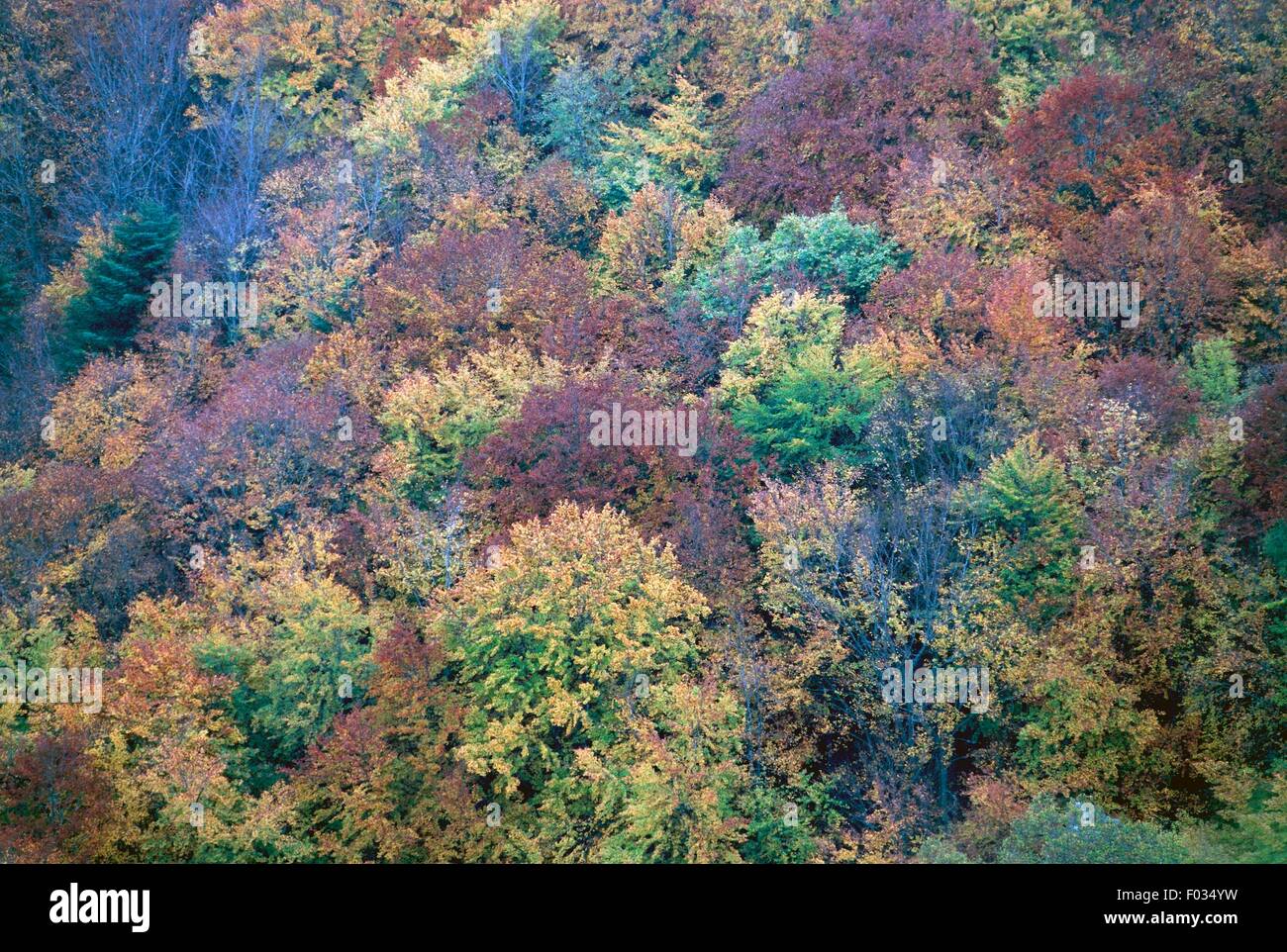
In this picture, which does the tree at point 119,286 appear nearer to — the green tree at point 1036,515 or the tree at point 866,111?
the tree at point 866,111

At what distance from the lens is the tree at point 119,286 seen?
154 feet

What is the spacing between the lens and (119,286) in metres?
47.4

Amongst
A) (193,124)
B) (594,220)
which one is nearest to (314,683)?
(594,220)

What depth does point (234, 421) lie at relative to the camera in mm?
38031

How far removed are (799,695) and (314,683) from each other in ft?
38.0

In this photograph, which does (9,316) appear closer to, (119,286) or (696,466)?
(119,286)

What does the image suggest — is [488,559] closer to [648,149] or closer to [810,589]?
[810,589]

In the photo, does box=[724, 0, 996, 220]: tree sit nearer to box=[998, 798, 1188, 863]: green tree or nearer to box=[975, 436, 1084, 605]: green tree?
box=[975, 436, 1084, 605]: green tree

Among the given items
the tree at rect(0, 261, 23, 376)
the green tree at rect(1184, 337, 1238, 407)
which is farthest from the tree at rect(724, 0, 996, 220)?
the tree at rect(0, 261, 23, 376)

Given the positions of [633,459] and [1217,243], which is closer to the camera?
[633,459]

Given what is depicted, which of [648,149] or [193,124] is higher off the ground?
[193,124]

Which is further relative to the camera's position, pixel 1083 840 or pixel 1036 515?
pixel 1036 515

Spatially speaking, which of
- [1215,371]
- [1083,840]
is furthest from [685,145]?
[1083,840]

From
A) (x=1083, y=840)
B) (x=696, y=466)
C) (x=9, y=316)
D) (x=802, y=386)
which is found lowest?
(x=1083, y=840)
